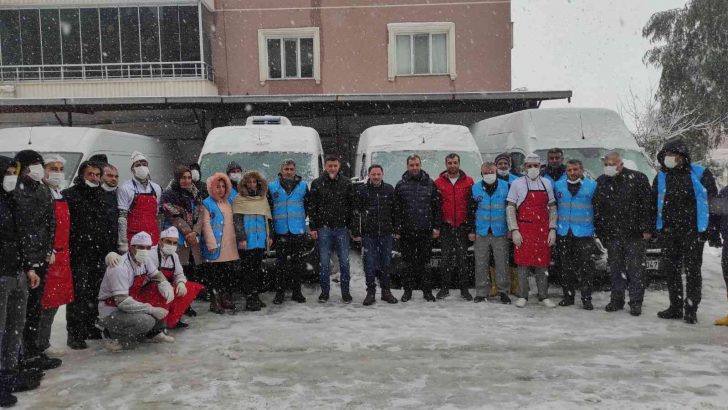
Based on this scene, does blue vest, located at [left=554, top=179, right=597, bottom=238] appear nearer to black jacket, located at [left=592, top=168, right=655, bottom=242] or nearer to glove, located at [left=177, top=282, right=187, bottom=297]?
black jacket, located at [left=592, top=168, right=655, bottom=242]

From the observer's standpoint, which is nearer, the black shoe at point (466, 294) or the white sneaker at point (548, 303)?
the white sneaker at point (548, 303)

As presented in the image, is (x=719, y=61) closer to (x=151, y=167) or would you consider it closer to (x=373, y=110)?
(x=373, y=110)

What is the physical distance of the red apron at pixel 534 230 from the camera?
292 inches

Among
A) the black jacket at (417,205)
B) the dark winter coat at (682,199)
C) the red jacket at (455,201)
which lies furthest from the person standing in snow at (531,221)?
the dark winter coat at (682,199)

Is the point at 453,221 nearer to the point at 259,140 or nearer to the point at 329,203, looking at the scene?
the point at 329,203

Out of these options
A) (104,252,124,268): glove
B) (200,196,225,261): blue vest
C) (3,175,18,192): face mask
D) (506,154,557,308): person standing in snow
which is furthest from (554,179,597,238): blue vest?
(3,175,18,192): face mask

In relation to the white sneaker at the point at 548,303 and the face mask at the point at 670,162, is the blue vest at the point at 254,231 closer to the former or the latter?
the white sneaker at the point at 548,303

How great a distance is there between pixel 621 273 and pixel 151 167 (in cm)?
908

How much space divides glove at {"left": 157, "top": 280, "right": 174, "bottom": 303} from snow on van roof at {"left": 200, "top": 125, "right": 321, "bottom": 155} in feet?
13.3

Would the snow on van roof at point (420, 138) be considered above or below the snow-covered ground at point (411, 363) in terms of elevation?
above

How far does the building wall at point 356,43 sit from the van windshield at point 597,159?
10529 mm

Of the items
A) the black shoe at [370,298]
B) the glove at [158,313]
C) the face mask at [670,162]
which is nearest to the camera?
the glove at [158,313]

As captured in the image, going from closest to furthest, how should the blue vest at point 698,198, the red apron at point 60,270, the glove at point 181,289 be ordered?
the red apron at point 60,270 < the glove at point 181,289 < the blue vest at point 698,198

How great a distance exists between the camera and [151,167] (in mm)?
12406
